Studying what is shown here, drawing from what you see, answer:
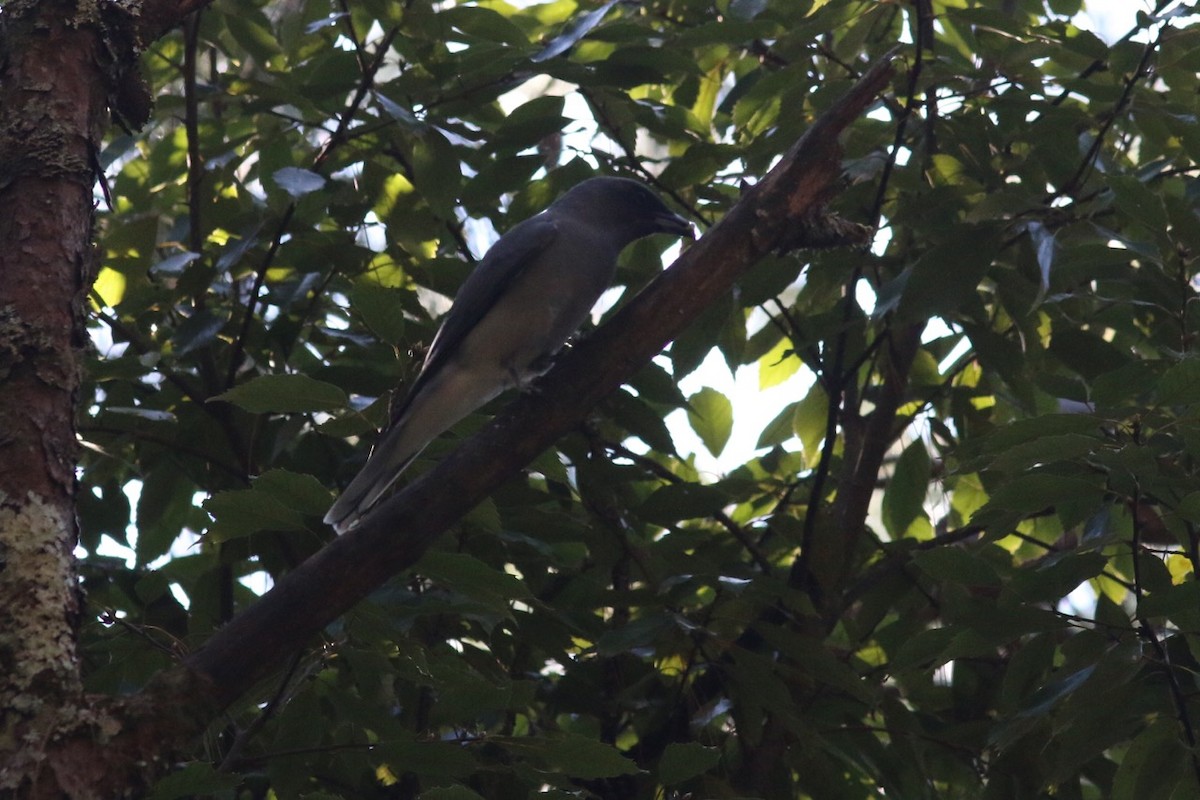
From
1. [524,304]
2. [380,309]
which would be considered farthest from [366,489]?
[524,304]

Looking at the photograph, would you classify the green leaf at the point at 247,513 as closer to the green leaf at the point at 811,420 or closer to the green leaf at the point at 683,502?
the green leaf at the point at 683,502

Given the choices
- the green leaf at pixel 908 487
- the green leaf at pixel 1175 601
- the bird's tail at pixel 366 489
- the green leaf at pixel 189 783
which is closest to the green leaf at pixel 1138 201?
the green leaf at pixel 1175 601

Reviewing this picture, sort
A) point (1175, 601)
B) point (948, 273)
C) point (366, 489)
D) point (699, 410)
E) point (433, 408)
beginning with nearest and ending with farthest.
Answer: point (1175, 601) < point (948, 273) < point (366, 489) < point (699, 410) < point (433, 408)

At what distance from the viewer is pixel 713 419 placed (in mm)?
5062

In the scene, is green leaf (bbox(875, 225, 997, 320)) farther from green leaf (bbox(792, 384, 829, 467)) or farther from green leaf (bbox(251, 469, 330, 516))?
green leaf (bbox(251, 469, 330, 516))

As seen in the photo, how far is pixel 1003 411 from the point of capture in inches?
203

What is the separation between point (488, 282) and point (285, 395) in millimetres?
1928

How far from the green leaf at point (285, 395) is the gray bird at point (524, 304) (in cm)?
172

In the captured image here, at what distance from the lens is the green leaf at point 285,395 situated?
315 cm

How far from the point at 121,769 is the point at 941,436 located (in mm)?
3558

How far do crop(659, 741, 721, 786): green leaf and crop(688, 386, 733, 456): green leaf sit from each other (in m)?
2.09

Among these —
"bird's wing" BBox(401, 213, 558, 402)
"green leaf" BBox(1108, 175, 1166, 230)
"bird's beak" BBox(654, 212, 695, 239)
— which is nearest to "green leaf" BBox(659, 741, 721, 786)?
"green leaf" BBox(1108, 175, 1166, 230)

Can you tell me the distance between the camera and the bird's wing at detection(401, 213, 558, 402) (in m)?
4.98

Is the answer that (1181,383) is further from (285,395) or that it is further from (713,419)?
(713,419)
